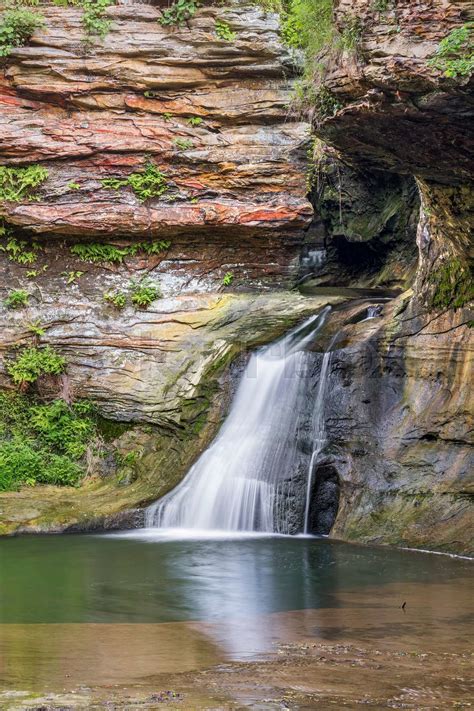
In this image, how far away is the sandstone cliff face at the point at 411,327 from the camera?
8.27 metres

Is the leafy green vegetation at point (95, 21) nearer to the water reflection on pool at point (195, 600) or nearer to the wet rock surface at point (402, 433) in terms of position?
the wet rock surface at point (402, 433)

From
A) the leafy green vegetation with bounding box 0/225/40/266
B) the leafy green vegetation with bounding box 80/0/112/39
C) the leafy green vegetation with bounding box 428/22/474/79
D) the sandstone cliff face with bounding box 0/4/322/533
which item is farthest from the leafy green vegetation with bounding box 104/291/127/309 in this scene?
the leafy green vegetation with bounding box 428/22/474/79

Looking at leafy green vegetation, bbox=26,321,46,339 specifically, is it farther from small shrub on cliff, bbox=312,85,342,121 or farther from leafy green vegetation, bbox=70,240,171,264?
small shrub on cliff, bbox=312,85,342,121

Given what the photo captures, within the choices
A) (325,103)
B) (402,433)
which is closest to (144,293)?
(402,433)

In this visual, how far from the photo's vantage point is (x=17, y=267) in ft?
53.2

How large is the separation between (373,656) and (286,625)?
135 cm

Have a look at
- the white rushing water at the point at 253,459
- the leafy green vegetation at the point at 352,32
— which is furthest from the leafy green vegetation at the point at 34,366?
the leafy green vegetation at the point at 352,32

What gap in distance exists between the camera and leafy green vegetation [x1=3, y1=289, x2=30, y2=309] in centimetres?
1577

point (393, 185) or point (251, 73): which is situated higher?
A: point (251, 73)

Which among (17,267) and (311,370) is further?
(17,267)

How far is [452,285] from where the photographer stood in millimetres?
11664

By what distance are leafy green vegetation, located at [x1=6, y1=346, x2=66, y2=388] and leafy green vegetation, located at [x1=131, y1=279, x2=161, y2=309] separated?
169 cm

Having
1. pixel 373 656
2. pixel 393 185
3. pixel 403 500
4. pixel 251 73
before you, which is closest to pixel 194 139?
pixel 251 73

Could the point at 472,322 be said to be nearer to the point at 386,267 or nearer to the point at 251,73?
the point at 386,267
